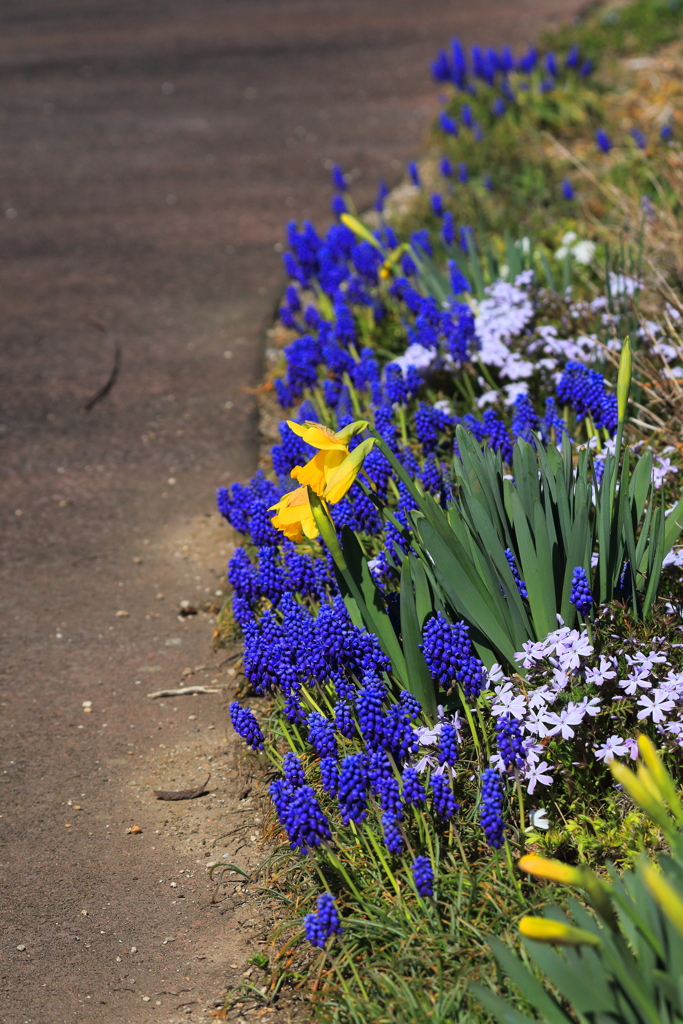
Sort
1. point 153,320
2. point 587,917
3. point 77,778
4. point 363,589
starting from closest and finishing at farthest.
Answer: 1. point 587,917
2. point 363,589
3. point 77,778
4. point 153,320

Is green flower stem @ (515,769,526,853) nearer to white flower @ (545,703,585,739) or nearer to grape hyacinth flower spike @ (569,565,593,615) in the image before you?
white flower @ (545,703,585,739)

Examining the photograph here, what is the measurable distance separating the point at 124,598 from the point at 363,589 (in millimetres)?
1439

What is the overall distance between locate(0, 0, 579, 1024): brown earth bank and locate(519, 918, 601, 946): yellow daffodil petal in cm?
86

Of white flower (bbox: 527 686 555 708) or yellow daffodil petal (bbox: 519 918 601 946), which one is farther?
white flower (bbox: 527 686 555 708)

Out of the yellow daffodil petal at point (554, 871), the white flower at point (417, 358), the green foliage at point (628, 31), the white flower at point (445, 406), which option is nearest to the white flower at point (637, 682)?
the yellow daffodil petal at point (554, 871)

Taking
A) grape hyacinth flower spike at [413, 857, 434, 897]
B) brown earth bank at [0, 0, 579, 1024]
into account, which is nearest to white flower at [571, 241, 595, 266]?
brown earth bank at [0, 0, 579, 1024]

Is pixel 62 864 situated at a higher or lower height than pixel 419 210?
lower

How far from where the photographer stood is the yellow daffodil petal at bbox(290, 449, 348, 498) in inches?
83.1

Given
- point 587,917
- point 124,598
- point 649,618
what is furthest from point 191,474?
point 587,917

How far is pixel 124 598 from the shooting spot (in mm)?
→ 3488

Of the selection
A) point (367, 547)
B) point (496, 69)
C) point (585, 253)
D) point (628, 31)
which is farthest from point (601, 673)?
point (628, 31)

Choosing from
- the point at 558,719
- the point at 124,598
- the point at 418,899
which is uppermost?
the point at 558,719

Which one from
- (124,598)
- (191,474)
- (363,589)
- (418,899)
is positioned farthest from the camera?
(191,474)

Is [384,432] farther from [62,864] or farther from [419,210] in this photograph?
[419,210]
